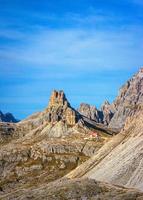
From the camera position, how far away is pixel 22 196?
170 meters

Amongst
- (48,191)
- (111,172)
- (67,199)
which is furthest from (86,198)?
(111,172)

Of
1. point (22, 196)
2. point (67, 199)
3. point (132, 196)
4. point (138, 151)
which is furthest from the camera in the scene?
point (138, 151)

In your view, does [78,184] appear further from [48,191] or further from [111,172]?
[111,172]

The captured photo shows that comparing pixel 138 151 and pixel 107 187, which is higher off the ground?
pixel 138 151

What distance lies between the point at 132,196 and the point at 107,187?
60.2 feet

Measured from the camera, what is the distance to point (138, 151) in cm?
18712

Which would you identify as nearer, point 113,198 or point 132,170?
point 113,198

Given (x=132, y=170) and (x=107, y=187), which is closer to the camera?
(x=107, y=187)

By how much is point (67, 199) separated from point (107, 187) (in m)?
14.6

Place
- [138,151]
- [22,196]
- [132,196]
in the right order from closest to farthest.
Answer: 1. [132,196]
2. [22,196]
3. [138,151]

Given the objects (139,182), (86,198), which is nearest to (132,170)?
(139,182)

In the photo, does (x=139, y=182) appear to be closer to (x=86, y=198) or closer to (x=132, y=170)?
(x=132, y=170)

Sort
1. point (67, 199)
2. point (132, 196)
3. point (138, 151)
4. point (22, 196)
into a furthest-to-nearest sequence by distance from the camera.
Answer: point (138, 151), point (22, 196), point (67, 199), point (132, 196)

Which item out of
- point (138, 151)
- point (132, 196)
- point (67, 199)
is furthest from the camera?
point (138, 151)
